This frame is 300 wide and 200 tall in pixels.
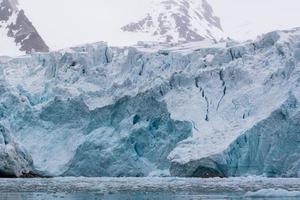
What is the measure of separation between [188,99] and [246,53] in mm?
4833

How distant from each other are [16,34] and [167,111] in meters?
61.7

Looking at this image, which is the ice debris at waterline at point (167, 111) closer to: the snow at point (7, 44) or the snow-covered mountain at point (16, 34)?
the snow at point (7, 44)

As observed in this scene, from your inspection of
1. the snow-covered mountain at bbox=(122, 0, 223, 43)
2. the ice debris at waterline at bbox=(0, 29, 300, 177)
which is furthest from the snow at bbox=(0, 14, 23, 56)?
the ice debris at waterline at bbox=(0, 29, 300, 177)

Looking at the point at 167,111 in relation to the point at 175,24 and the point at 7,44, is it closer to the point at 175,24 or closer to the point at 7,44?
the point at 7,44

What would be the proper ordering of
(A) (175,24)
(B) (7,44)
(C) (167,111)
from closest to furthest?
(C) (167,111) → (B) (7,44) → (A) (175,24)

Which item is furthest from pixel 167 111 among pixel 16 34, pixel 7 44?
pixel 16 34

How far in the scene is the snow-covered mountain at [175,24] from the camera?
418ft

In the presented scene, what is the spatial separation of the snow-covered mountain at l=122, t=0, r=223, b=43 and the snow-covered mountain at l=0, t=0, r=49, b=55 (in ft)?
81.9

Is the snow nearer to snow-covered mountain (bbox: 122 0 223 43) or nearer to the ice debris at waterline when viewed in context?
snow-covered mountain (bbox: 122 0 223 43)

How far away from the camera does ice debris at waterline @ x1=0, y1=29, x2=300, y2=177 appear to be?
41562 millimetres

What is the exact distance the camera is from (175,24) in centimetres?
13200

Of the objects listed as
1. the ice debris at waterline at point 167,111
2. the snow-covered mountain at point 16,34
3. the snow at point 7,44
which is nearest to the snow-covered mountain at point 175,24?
the snow-covered mountain at point 16,34

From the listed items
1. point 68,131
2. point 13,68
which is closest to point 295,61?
point 68,131

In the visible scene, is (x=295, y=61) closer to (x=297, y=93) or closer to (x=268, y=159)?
(x=297, y=93)
